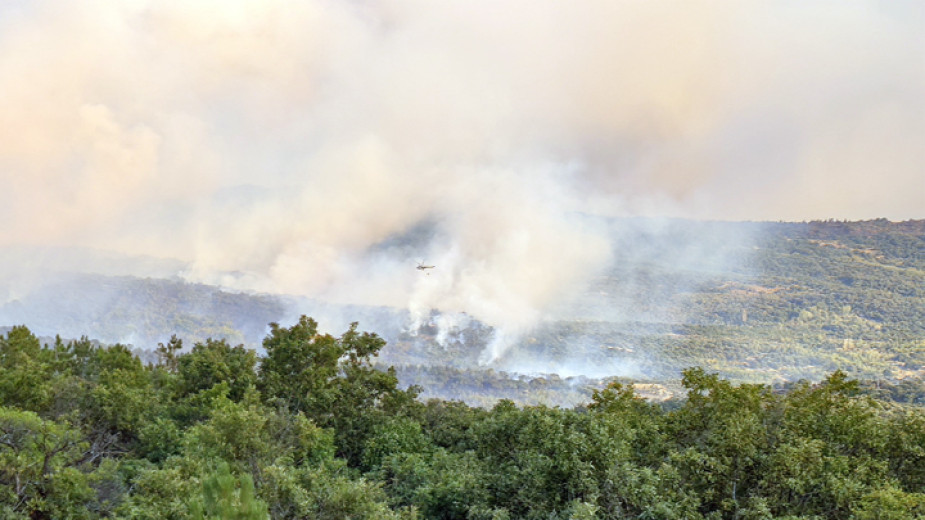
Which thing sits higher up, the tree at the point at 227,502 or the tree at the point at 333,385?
the tree at the point at 333,385

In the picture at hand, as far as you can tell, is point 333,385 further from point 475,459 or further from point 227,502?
point 227,502

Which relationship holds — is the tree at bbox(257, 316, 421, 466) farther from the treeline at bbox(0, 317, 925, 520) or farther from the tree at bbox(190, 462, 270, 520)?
the tree at bbox(190, 462, 270, 520)

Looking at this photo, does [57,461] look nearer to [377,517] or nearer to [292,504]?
[292,504]

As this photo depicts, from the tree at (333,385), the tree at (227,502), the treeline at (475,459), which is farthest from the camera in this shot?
the tree at (333,385)

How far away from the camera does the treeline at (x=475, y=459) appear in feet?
65.0

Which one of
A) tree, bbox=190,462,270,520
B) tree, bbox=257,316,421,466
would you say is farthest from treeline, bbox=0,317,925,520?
tree, bbox=257,316,421,466

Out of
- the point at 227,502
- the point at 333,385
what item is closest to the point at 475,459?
the point at 333,385

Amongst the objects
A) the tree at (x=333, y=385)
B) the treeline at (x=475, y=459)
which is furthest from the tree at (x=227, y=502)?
the tree at (x=333, y=385)

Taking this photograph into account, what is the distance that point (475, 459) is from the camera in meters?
29.5

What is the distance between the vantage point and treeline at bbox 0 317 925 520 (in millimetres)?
19812

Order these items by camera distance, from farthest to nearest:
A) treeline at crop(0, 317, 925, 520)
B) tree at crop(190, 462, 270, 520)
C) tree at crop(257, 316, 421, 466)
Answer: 1. tree at crop(257, 316, 421, 466)
2. treeline at crop(0, 317, 925, 520)
3. tree at crop(190, 462, 270, 520)

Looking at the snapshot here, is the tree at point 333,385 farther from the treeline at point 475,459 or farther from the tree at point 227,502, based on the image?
the tree at point 227,502

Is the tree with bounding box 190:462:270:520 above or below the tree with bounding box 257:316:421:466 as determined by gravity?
below

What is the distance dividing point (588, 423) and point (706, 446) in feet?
12.7
